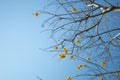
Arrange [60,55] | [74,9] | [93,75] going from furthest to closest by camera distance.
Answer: [74,9] → [60,55] → [93,75]

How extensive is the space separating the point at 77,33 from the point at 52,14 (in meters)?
0.72

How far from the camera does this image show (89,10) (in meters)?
4.62

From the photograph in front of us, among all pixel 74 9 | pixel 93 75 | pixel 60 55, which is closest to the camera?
pixel 93 75

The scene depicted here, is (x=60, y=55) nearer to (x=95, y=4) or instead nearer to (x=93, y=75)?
(x=93, y=75)

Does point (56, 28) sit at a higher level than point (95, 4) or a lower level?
lower

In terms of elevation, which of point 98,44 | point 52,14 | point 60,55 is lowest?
point 60,55

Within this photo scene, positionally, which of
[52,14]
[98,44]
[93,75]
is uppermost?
[52,14]

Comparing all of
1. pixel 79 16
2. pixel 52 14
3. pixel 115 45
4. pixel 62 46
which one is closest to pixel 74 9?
pixel 79 16

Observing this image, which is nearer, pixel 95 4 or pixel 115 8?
pixel 115 8

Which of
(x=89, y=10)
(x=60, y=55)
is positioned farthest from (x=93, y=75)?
(x=89, y=10)

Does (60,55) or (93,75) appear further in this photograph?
(60,55)

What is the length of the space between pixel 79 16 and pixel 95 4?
47cm

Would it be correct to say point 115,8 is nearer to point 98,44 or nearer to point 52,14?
point 98,44

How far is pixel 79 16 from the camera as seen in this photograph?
4.60 meters
